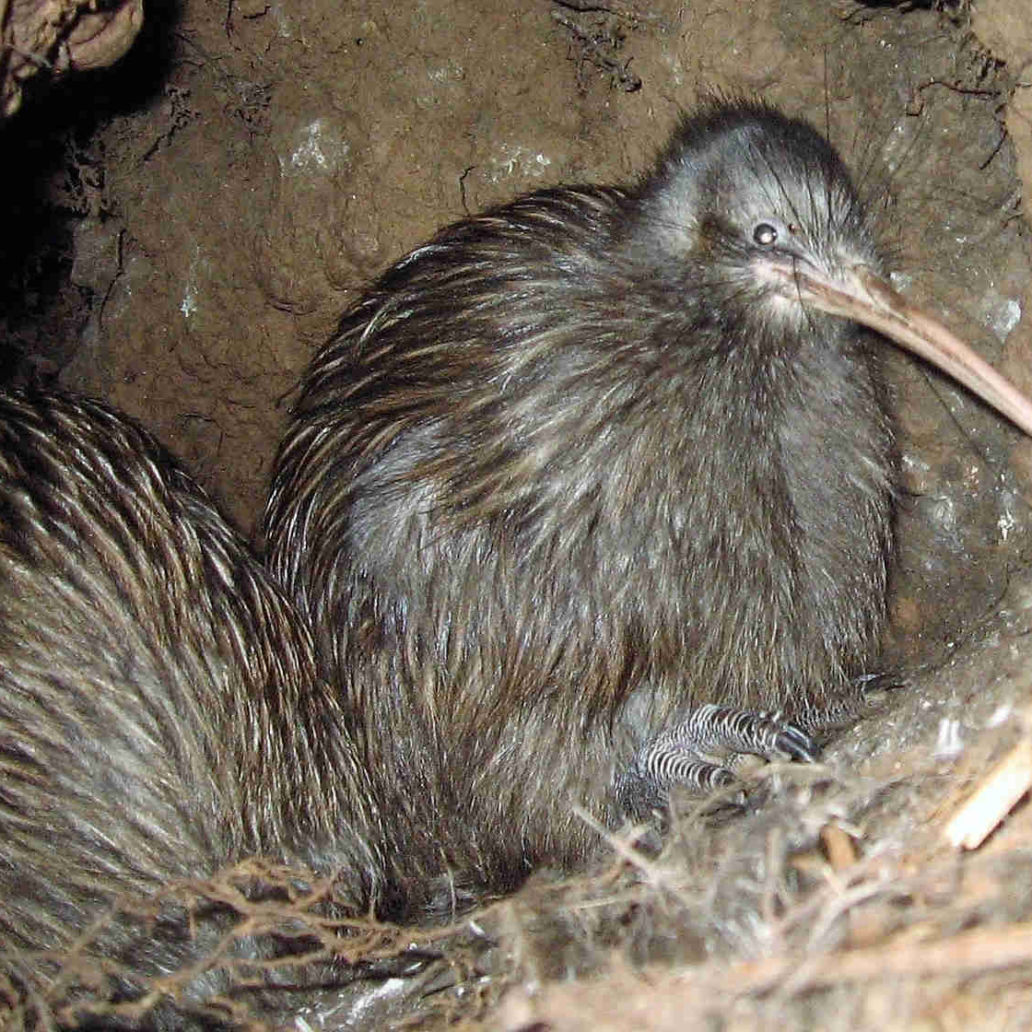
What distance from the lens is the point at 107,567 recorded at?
2951 millimetres

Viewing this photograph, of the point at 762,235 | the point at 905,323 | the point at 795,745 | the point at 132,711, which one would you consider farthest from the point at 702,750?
the point at 132,711

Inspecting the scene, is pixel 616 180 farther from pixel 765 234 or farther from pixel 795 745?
pixel 795 745

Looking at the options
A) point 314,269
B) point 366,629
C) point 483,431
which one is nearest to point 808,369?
point 483,431

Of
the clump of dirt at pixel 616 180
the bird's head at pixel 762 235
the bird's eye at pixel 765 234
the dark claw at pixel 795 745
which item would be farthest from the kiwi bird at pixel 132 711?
the bird's eye at pixel 765 234

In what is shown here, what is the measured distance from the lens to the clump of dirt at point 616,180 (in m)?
2.08

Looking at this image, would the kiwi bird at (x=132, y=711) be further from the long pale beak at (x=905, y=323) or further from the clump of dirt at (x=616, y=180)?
the long pale beak at (x=905, y=323)

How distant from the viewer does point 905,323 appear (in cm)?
311

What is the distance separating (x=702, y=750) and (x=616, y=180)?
2214 millimetres

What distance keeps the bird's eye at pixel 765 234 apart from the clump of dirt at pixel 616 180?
0.69m

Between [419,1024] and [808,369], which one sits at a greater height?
[808,369]

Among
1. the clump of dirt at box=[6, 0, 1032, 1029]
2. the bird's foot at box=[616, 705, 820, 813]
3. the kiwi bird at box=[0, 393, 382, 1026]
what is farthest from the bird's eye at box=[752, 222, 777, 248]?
the kiwi bird at box=[0, 393, 382, 1026]

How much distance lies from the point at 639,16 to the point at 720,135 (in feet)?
4.16

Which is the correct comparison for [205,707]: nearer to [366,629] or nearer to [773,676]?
[366,629]

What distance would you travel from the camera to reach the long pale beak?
116 inches
